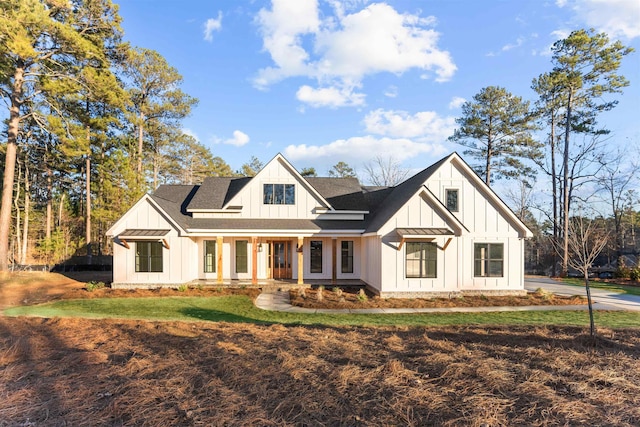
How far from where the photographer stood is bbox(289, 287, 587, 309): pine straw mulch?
11016 millimetres

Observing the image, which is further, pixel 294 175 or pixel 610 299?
pixel 294 175

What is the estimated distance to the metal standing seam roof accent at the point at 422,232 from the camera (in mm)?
11844

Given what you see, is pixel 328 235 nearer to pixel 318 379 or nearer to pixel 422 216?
pixel 422 216

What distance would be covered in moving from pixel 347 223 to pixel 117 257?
35.7 ft

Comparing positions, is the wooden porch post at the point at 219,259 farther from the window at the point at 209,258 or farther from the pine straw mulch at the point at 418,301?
the pine straw mulch at the point at 418,301

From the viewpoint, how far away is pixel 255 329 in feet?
24.2

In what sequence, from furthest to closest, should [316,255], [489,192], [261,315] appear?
[316,255] → [489,192] → [261,315]

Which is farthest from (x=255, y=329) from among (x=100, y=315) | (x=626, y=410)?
(x=626, y=410)

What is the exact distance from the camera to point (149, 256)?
47.0 feet

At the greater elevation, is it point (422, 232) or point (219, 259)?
point (422, 232)

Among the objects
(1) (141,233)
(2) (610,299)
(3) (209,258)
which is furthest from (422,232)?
(1) (141,233)

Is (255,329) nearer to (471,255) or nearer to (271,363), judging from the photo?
(271,363)

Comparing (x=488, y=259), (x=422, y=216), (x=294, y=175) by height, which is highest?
(x=294, y=175)

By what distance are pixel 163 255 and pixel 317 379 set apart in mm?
12354
